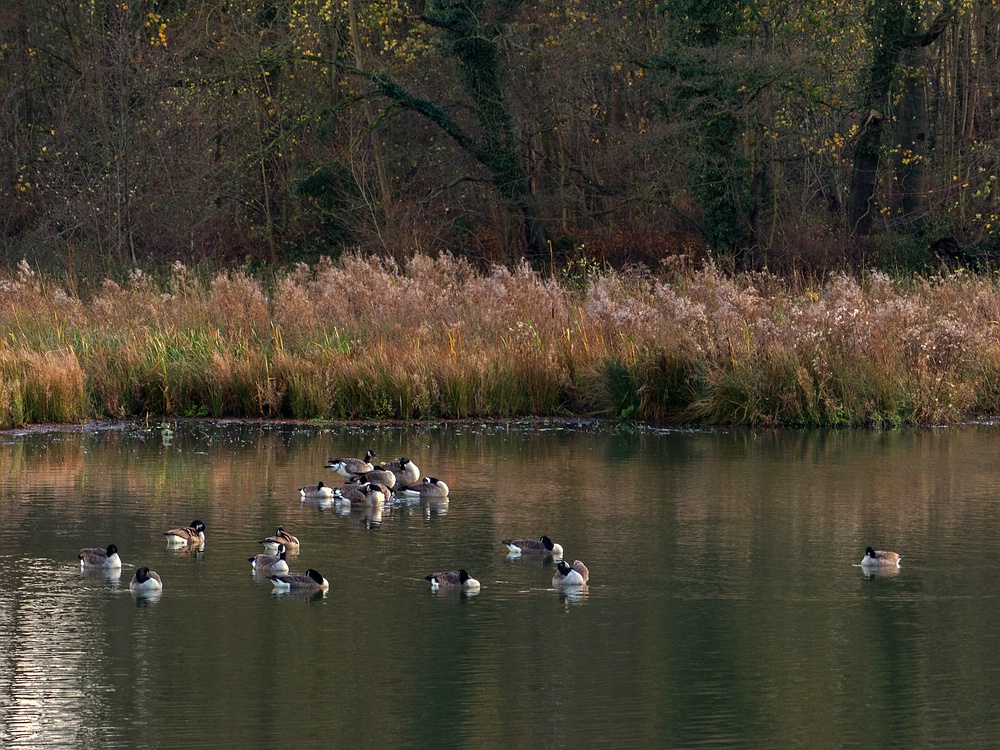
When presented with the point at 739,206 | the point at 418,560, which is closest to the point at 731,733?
the point at 418,560

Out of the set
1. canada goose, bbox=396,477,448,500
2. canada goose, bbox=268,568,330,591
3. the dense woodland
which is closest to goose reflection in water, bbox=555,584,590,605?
canada goose, bbox=268,568,330,591

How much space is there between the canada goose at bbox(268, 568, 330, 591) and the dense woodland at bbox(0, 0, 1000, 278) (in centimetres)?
2118

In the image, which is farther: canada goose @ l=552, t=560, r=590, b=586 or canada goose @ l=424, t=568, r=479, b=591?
canada goose @ l=552, t=560, r=590, b=586

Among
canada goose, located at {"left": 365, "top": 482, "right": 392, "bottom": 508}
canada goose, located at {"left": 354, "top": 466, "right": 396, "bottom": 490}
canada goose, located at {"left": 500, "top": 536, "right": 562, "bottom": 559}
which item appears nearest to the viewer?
canada goose, located at {"left": 500, "top": 536, "right": 562, "bottom": 559}

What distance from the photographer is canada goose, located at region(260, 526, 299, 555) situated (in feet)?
35.2

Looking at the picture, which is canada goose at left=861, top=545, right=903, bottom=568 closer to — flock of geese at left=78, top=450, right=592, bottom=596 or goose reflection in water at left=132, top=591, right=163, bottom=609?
flock of geese at left=78, top=450, right=592, bottom=596

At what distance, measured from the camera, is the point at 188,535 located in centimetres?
1103

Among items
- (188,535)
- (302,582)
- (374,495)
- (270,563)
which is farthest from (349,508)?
(302,582)

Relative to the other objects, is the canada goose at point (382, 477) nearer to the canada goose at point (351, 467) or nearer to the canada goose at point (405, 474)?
the canada goose at point (405, 474)

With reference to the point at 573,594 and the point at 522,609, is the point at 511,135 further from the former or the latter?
the point at 522,609

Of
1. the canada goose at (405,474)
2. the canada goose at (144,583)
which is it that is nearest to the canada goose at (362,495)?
the canada goose at (405,474)

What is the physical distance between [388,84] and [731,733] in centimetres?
2742

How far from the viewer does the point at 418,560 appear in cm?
1065

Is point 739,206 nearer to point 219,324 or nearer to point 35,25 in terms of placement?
point 219,324
